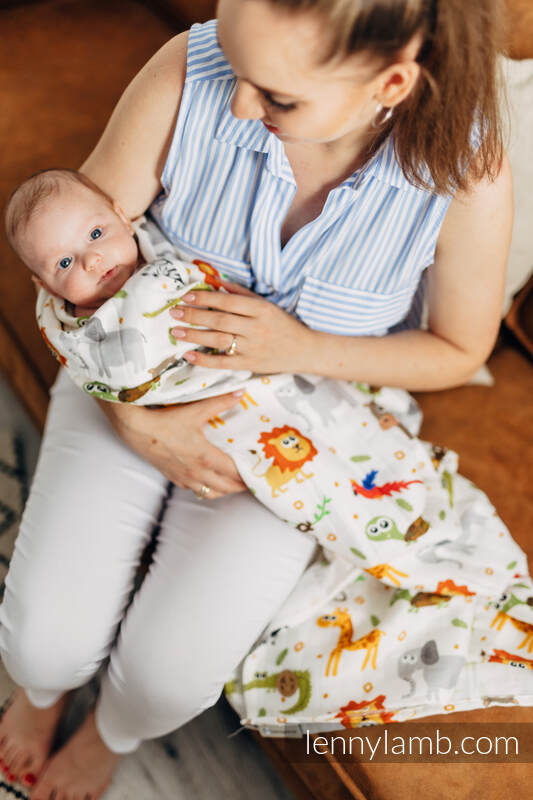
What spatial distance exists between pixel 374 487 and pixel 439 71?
562 mm

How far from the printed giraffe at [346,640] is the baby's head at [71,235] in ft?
1.95

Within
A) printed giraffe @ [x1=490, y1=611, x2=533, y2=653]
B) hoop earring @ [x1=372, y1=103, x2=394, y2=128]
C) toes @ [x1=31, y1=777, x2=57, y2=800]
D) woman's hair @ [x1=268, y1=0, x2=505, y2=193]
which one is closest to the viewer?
woman's hair @ [x1=268, y1=0, x2=505, y2=193]

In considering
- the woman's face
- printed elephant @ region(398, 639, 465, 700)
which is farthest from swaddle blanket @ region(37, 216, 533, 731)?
the woman's face

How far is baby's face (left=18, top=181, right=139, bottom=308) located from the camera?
3.08 feet

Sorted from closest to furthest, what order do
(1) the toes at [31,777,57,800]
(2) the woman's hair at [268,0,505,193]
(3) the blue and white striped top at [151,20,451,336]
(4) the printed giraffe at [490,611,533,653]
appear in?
(2) the woman's hair at [268,0,505,193] → (3) the blue and white striped top at [151,20,451,336] → (4) the printed giraffe at [490,611,533,653] → (1) the toes at [31,777,57,800]

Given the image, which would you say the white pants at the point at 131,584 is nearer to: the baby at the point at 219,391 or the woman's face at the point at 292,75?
the baby at the point at 219,391

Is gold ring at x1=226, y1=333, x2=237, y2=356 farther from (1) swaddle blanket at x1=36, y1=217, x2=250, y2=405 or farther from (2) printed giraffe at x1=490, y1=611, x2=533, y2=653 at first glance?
(2) printed giraffe at x1=490, y1=611, x2=533, y2=653

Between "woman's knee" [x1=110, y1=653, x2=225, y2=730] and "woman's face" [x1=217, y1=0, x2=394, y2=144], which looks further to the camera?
"woman's knee" [x1=110, y1=653, x2=225, y2=730]

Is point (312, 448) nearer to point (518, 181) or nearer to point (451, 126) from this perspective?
point (451, 126)

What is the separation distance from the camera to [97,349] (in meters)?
0.93

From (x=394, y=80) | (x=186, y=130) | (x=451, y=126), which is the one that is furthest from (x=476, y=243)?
(x=186, y=130)

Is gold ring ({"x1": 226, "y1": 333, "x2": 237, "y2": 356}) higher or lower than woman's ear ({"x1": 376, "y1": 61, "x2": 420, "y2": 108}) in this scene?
lower

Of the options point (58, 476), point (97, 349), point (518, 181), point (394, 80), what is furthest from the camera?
point (518, 181)

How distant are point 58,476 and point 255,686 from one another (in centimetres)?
43
